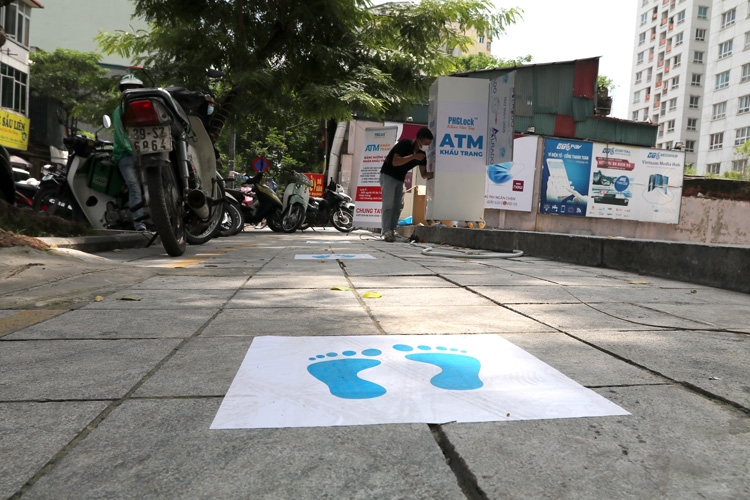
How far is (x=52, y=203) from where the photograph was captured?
6.97 meters

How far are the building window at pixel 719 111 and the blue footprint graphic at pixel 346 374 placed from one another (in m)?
64.5

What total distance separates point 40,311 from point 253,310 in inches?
38.4

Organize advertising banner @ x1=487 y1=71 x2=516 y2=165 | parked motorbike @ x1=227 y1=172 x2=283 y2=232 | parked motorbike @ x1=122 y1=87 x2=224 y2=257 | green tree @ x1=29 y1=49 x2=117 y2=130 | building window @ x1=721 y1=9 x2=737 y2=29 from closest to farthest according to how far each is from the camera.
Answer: parked motorbike @ x1=122 y1=87 x2=224 y2=257 < advertising banner @ x1=487 y1=71 x2=516 y2=165 < parked motorbike @ x1=227 y1=172 x2=283 y2=232 < green tree @ x1=29 y1=49 x2=117 y2=130 < building window @ x1=721 y1=9 x2=737 y2=29

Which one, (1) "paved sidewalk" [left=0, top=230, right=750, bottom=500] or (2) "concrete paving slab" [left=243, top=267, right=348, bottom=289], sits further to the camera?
(2) "concrete paving slab" [left=243, top=267, right=348, bottom=289]

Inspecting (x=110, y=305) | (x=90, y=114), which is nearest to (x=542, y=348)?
(x=110, y=305)

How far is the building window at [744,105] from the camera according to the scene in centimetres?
5156

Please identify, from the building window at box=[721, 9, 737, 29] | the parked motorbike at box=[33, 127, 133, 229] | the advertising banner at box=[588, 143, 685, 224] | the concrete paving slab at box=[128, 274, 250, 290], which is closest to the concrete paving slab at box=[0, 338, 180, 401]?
the concrete paving slab at box=[128, 274, 250, 290]

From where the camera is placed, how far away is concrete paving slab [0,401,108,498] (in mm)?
1029

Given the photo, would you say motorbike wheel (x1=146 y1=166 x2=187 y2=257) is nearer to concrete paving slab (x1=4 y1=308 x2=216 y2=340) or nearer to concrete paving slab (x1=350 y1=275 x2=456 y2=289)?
concrete paving slab (x1=350 y1=275 x2=456 y2=289)

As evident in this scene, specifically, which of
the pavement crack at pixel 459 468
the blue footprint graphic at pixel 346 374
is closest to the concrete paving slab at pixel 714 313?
the blue footprint graphic at pixel 346 374

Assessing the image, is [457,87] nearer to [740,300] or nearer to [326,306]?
[740,300]

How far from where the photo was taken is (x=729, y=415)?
136 centimetres

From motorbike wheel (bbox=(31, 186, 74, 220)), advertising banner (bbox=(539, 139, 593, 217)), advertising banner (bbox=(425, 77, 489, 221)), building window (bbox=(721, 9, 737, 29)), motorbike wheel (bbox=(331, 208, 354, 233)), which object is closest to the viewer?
motorbike wheel (bbox=(31, 186, 74, 220))

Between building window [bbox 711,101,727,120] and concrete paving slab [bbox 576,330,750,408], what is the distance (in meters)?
63.4
